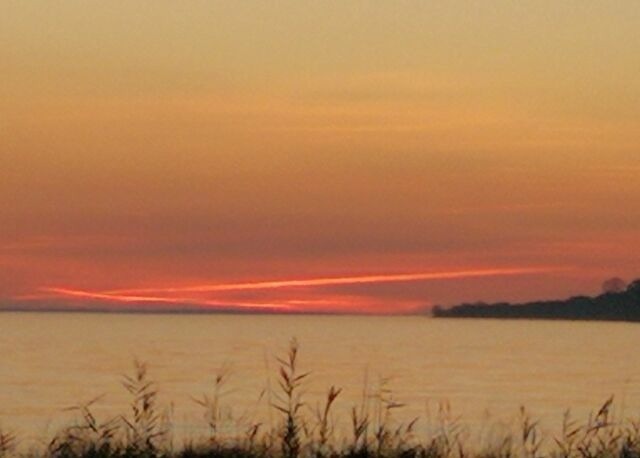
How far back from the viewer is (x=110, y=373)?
5606 centimetres

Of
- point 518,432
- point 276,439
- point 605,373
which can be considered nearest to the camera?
point 276,439

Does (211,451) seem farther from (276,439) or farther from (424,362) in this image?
(424,362)

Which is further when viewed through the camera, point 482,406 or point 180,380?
point 180,380

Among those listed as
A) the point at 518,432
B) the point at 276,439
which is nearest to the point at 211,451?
the point at 276,439

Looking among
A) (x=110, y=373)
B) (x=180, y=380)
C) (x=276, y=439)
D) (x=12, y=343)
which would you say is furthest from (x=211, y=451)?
(x=12, y=343)

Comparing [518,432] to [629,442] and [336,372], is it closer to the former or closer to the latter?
[629,442]

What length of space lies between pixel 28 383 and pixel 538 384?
15.2 meters

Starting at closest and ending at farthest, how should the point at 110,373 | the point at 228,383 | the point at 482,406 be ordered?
the point at 482,406 → the point at 228,383 → the point at 110,373

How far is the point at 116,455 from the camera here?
14.7 meters

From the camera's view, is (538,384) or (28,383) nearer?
(28,383)

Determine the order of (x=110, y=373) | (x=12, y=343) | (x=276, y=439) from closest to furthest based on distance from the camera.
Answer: (x=276, y=439), (x=110, y=373), (x=12, y=343)

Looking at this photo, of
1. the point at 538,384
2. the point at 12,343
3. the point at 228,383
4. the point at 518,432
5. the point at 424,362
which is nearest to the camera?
the point at 518,432

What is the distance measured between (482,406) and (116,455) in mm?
26034

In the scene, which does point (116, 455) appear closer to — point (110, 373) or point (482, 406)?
point (482, 406)
